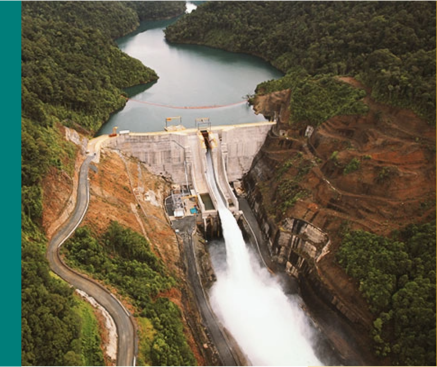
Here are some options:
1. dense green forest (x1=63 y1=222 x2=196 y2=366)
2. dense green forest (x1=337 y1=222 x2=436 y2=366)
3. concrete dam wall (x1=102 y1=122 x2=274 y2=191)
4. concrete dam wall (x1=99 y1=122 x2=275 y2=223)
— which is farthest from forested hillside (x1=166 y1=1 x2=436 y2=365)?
dense green forest (x1=63 y1=222 x2=196 y2=366)

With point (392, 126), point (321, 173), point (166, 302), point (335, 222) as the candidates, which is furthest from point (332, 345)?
point (392, 126)

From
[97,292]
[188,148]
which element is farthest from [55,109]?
[97,292]

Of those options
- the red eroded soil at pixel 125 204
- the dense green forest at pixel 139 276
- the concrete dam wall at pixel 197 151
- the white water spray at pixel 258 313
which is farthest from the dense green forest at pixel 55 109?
the white water spray at pixel 258 313

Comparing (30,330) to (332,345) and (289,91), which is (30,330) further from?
(289,91)

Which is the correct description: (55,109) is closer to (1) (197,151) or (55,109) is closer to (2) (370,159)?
(1) (197,151)

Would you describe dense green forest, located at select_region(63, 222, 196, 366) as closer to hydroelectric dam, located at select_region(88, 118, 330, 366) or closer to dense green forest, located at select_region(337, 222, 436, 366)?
hydroelectric dam, located at select_region(88, 118, 330, 366)
